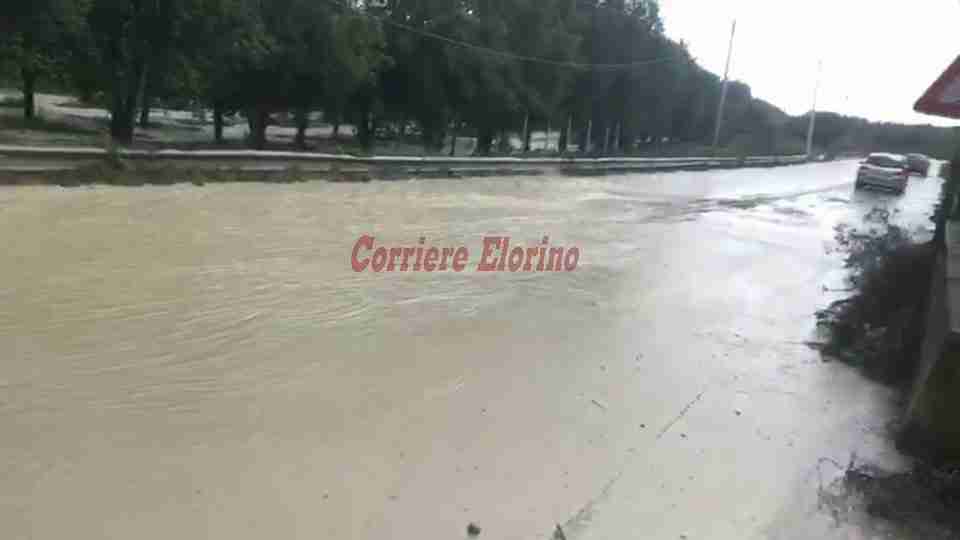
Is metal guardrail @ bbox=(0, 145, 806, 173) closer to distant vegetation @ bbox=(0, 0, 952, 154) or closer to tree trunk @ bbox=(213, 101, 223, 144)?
distant vegetation @ bbox=(0, 0, 952, 154)

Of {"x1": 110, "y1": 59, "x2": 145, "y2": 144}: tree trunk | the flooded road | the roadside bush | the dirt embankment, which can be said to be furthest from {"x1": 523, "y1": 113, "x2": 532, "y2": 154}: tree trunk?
the flooded road

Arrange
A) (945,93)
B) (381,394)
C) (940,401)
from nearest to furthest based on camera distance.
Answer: (940,401), (945,93), (381,394)

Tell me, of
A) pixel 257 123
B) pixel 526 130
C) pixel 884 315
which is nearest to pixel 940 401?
pixel 884 315

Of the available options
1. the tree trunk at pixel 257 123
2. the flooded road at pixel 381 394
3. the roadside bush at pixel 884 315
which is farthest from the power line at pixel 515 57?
the roadside bush at pixel 884 315

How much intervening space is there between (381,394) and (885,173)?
34.0 m

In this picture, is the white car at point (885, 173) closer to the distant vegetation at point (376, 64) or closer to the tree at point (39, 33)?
the distant vegetation at point (376, 64)

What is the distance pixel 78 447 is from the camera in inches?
165

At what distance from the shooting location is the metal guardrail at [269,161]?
1249 centimetres

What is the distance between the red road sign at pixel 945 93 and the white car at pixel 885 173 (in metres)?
31.7

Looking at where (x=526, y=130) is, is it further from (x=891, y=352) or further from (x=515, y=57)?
(x=891, y=352)

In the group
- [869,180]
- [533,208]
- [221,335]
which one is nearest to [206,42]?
[533,208]

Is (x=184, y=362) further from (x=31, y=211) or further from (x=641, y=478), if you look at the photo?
(x=31, y=211)

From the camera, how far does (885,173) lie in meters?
33.7

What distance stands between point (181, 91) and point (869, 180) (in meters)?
28.7
